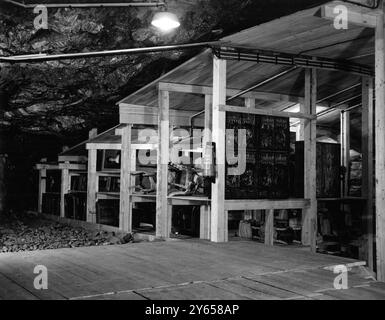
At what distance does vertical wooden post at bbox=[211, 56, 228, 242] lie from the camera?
21.3ft

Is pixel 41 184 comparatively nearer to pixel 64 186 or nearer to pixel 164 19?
pixel 64 186

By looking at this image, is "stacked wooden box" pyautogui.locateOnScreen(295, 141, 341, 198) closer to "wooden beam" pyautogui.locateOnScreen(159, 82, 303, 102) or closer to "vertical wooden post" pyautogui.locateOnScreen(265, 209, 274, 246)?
"wooden beam" pyautogui.locateOnScreen(159, 82, 303, 102)

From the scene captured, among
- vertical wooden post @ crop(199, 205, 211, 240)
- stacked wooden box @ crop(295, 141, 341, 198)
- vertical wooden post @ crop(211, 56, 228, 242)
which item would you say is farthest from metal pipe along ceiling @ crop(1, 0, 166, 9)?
stacked wooden box @ crop(295, 141, 341, 198)

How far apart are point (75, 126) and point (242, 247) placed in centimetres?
750

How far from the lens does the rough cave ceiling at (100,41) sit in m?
7.01

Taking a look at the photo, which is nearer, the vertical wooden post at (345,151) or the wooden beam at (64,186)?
the vertical wooden post at (345,151)

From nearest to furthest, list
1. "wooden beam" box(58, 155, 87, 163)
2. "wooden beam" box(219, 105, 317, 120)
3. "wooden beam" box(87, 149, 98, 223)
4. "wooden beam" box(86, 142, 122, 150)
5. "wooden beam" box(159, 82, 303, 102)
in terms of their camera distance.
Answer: "wooden beam" box(219, 105, 317, 120) < "wooden beam" box(159, 82, 303, 102) < "wooden beam" box(86, 142, 122, 150) < "wooden beam" box(87, 149, 98, 223) < "wooden beam" box(58, 155, 87, 163)

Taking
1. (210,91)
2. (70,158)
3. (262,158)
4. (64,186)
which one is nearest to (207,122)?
(210,91)

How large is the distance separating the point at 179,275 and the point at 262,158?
3766mm

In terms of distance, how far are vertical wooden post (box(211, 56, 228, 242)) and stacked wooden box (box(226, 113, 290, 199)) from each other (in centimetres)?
23

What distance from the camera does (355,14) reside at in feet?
15.9

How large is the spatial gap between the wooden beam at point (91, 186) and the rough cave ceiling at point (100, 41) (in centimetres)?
135

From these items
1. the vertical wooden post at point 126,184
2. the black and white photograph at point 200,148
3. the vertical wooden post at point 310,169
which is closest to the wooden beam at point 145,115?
the black and white photograph at point 200,148

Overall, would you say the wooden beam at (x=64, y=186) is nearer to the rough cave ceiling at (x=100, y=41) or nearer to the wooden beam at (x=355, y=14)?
the rough cave ceiling at (x=100, y=41)
